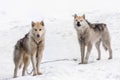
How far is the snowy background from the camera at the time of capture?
439 inches

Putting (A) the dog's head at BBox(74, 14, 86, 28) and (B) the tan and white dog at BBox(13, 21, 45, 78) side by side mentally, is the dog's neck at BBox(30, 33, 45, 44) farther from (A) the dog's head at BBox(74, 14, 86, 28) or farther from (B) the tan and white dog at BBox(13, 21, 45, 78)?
(A) the dog's head at BBox(74, 14, 86, 28)

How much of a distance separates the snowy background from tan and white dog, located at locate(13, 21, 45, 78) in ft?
1.49

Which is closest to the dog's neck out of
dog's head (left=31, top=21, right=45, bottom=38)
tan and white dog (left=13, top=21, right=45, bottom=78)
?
tan and white dog (left=13, top=21, right=45, bottom=78)

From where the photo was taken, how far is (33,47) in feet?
35.8

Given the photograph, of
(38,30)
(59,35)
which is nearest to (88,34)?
(38,30)

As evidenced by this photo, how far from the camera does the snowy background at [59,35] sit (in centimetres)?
1115

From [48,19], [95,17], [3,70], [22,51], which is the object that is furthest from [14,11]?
[22,51]

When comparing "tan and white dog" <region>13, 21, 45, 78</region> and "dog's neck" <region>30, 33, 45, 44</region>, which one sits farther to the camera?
"dog's neck" <region>30, 33, 45, 44</region>

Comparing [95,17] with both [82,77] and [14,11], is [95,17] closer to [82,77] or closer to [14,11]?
[14,11]

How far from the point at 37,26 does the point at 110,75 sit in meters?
2.23

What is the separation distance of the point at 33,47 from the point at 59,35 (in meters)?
7.79

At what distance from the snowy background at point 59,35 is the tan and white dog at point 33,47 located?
454 mm

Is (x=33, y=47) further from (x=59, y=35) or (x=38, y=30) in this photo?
(x=59, y=35)

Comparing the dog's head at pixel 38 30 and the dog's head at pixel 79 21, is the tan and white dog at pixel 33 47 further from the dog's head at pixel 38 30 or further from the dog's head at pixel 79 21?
the dog's head at pixel 79 21
